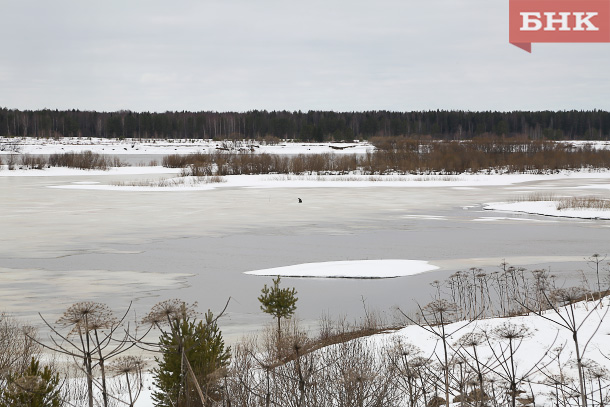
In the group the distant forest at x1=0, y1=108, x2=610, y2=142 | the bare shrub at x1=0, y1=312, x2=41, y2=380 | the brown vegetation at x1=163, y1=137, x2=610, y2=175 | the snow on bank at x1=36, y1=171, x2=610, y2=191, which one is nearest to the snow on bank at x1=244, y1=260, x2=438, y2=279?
the bare shrub at x1=0, y1=312, x2=41, y2=380

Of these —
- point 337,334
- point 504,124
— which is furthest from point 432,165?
point 504,124

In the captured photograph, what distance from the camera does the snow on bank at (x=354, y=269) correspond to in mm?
13938

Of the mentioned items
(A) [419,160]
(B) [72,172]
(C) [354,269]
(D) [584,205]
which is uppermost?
(A) [419,160]

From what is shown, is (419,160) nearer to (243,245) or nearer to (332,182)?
(332,182)

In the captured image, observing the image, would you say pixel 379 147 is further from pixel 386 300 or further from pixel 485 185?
pixel 386 300

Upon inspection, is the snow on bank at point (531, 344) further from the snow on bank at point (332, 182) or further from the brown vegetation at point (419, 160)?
the brown vegetation at point (419, 160)

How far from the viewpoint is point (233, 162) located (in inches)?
1982

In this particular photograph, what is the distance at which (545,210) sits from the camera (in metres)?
26.2

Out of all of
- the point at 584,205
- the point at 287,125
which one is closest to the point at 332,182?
the point at 584,205

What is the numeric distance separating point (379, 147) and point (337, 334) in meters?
51.1

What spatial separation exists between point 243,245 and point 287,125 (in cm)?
13747

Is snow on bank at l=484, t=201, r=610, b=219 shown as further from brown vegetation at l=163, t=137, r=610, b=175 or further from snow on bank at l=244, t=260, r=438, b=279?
Answer: brown vegetation at l=163, t=137, r=610, b=175

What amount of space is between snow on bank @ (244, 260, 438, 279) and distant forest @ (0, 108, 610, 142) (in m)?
132

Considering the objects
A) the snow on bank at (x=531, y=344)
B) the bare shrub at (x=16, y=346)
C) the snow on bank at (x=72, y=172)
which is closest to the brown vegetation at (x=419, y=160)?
the snow on bank at (x=72, y=172)
